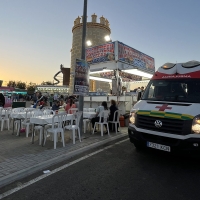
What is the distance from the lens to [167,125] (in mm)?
3930

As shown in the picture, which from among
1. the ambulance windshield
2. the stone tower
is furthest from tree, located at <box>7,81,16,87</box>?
the ambulance windshield

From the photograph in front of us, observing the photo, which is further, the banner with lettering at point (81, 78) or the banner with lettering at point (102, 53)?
the banner with lettering at point (102, 53)

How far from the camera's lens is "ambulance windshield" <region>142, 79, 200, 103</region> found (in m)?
4.49

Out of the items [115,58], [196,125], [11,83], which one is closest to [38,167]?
[196,125]

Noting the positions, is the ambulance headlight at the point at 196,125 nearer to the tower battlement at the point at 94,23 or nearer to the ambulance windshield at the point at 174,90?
the ambulance windshield at the point at 174,90

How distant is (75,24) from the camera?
2150cm

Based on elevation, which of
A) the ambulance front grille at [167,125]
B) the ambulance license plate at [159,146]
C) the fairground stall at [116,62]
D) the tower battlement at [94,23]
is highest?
the tower battlement at [94,23]

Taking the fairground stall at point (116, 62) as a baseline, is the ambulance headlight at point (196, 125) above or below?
below

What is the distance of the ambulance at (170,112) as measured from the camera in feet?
12.2

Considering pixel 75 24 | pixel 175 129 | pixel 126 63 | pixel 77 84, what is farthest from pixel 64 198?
pixel 75 24

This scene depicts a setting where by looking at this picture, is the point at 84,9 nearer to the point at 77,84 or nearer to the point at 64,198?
the point at 77,84

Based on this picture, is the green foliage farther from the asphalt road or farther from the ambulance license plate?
the ambulance license plate

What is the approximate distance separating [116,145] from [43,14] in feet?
28.7

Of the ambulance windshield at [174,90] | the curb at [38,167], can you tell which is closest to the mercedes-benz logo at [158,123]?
the ambulance windshield at [174,90]
